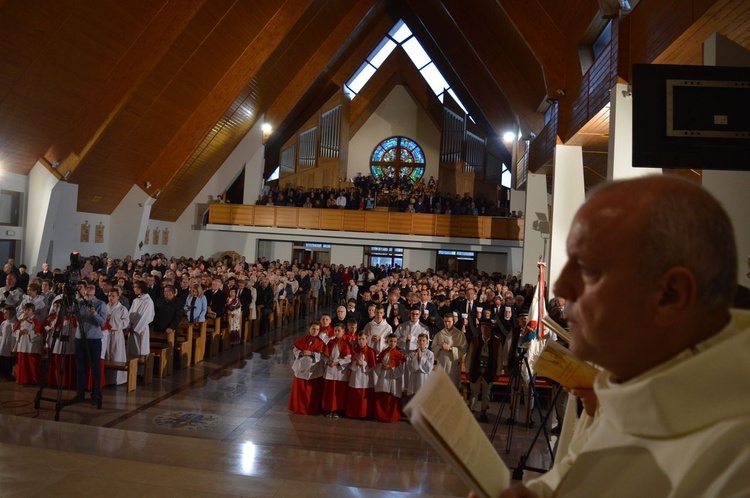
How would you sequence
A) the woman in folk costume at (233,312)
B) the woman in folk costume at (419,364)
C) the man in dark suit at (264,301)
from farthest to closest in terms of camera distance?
the man in dark suit at (264,301), the woman in folk costume at (233,312), the woman in folk costume at (419,364)

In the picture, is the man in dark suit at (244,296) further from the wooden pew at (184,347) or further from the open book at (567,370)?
the open book at (567,370)

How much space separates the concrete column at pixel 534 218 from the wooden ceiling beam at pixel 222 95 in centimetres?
912

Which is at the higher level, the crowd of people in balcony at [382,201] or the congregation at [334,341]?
the crowd of people in balcony at [382,201]

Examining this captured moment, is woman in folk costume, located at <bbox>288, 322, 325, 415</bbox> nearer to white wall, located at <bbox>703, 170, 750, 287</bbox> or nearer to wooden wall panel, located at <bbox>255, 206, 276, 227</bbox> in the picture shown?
white wall, located at <bbox>703, 170, 750, 287</bbox>

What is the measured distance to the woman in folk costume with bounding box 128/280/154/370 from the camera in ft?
30.5

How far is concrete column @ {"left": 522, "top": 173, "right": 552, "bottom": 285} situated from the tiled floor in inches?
396

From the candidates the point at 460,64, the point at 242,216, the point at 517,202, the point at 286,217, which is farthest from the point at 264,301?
the point at 460,64

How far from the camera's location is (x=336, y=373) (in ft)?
27.2

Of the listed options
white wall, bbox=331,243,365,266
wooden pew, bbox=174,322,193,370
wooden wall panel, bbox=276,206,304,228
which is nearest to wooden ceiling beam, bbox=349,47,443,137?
white wall, bbox=331,243,365,266

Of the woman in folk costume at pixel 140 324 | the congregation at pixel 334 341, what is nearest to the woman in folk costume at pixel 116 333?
the congregation at pixel 334 341

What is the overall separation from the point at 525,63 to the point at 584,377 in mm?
14824

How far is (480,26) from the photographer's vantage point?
17.9 m

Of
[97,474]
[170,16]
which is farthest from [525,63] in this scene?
[97,474]

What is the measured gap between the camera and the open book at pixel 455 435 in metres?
0.92
